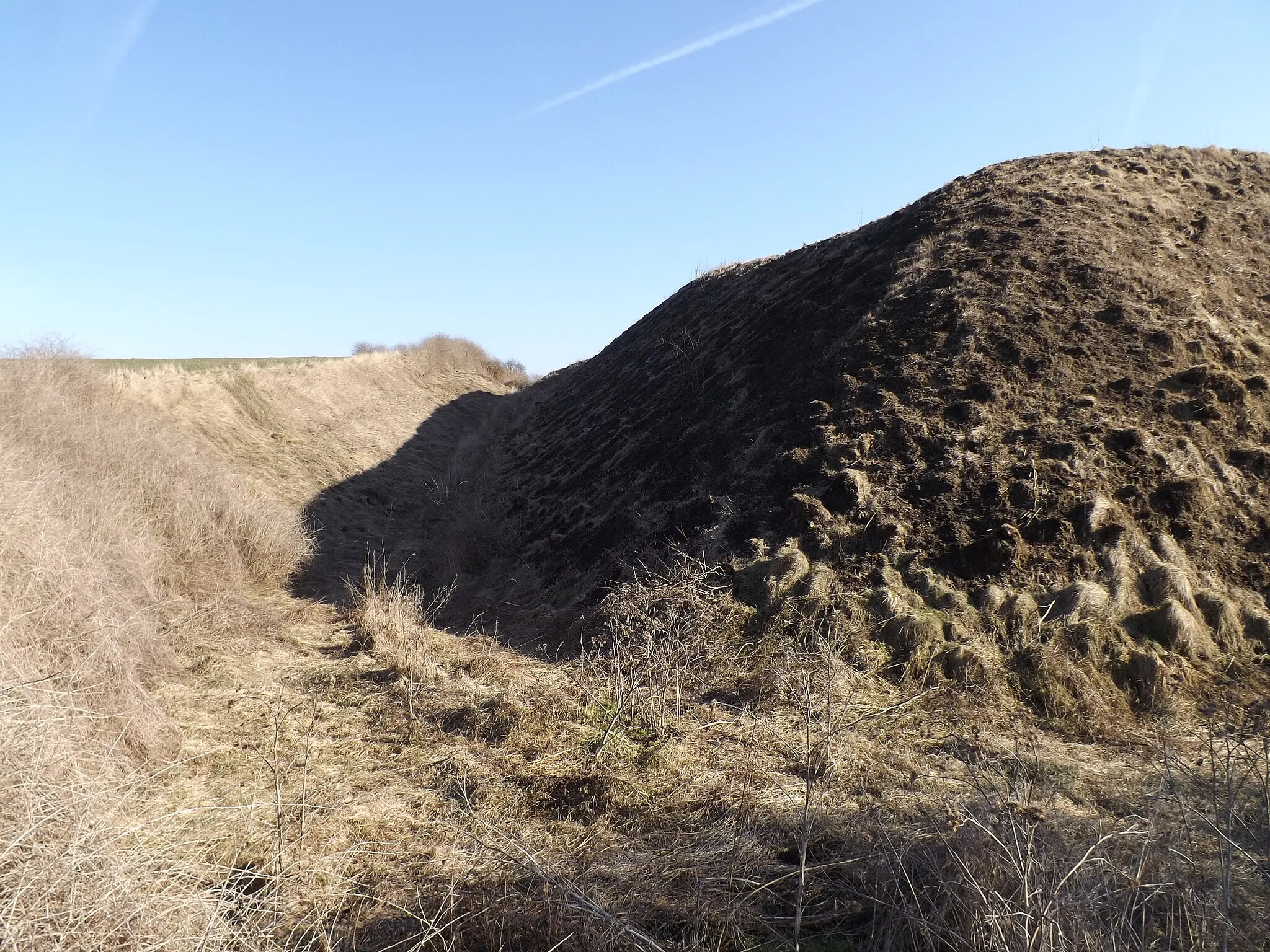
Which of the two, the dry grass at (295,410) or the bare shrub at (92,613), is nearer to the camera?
the bare shrub at (92,613)

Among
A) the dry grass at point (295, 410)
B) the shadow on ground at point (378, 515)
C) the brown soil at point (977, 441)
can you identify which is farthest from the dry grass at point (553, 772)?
the dry grass at point (295, 410)

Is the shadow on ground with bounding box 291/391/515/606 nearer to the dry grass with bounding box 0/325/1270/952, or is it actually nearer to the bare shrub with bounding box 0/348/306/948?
the bare shrub with bounding box 0/348/306/948

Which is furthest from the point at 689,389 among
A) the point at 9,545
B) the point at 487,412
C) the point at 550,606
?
the point at 487,412

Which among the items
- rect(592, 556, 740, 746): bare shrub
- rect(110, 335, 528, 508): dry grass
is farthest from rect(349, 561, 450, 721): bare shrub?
rect(110, 335, 528, 508): dry grass

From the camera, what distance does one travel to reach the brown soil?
764 centimetres

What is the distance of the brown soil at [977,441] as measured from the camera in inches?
301

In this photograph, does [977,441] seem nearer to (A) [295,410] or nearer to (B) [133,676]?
(B) [133,676]

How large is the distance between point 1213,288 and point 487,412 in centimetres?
2314

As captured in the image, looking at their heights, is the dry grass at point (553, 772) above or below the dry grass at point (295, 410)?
below

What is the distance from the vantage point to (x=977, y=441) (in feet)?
29.0

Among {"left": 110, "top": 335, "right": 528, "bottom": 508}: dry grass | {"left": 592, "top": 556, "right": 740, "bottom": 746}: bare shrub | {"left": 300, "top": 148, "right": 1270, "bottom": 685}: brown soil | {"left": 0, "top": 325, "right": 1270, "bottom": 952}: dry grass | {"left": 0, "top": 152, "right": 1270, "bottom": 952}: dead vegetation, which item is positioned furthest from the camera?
{"left": 110, "top": 335, "right": 528, "bottom": 508}: dry grass

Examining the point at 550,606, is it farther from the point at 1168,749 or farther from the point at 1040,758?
the point at 1168,749

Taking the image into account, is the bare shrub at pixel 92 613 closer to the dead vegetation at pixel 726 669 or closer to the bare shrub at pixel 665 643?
the dead vegetation at pixel 726 669

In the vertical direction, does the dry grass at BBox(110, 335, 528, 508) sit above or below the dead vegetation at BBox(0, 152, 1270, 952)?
above
